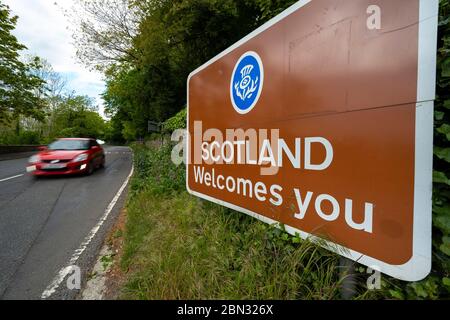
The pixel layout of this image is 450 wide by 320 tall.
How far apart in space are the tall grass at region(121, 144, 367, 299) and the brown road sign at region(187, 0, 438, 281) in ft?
0.90

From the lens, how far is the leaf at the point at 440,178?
126 cm

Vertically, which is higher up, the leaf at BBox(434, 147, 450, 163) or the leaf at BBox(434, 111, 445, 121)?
the leaf at BBox(434, 111, 445, 121)

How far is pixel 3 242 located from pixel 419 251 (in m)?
4.78

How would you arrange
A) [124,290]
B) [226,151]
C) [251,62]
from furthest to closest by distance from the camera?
[226,151], [251,62], [124,290]

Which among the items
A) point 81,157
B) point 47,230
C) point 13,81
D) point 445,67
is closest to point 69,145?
point 81,157

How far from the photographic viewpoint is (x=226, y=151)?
2623mm

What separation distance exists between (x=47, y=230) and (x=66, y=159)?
15.8 feet

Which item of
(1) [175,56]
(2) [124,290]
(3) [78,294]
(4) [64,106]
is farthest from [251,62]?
(4) [64,106]

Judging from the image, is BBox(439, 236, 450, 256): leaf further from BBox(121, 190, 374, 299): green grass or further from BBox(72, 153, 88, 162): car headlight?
BBox(72, 153, 88, 162): car headlight

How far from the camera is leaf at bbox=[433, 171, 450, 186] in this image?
1.26m

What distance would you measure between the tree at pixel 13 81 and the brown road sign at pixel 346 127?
23926mm

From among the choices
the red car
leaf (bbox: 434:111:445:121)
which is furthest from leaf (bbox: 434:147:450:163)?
the red car

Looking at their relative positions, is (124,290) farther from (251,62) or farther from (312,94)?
(251,62)

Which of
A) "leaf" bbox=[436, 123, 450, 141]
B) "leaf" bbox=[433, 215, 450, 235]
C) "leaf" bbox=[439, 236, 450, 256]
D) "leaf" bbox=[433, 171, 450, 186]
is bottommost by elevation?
"leaf" bbox=[439, 236, 450, 256]
